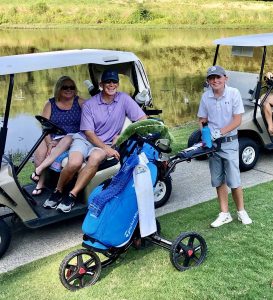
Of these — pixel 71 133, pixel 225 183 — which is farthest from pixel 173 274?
pixel 71 133

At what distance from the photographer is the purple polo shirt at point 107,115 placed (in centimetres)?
555

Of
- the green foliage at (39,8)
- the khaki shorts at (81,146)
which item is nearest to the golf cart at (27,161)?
the khaki shorts at (81,146)

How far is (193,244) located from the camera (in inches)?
177

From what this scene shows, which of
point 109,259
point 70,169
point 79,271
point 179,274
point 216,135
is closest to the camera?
point 79,271

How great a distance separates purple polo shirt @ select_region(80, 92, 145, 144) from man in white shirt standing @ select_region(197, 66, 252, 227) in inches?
35.7

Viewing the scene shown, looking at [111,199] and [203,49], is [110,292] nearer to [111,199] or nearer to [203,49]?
[111,199]

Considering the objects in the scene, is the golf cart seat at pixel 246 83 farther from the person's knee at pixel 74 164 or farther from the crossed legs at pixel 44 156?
the person's knee at pixel 74 164

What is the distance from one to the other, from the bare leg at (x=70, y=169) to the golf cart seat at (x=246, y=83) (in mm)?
3232

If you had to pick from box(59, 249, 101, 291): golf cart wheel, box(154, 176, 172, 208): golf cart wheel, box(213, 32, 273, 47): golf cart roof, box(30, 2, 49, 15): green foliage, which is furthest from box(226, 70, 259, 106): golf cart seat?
box(30, 2, 49, 15): green foliage

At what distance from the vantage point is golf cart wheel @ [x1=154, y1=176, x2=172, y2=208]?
19.3ft

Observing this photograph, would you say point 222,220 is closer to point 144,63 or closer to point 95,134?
point 95,134

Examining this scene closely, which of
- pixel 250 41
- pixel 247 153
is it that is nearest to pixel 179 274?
pixel 247 153

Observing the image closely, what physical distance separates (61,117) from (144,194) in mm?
2089

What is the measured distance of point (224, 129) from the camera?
4.85 metres
